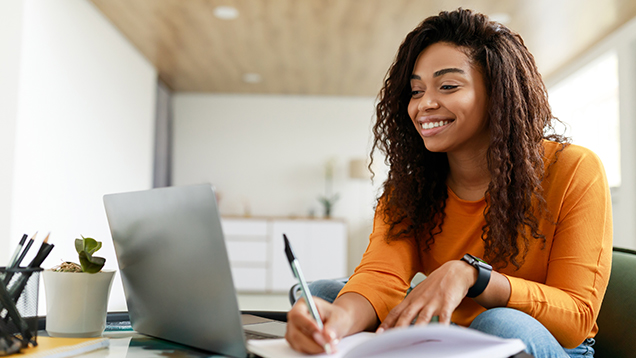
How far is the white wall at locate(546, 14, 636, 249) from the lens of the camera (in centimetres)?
391

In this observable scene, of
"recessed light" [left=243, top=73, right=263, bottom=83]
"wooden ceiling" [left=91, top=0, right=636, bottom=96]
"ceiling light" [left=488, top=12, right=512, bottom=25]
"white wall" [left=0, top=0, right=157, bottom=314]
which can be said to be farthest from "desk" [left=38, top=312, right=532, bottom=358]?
"recessed light" [left=243, top=73, right=263, bottom=83]

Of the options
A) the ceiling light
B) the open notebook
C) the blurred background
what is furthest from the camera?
the ceiling light

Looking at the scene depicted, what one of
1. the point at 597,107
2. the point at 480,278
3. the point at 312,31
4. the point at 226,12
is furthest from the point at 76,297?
the point at 597,107

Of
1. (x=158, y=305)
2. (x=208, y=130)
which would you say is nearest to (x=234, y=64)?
(x=208, y=130)

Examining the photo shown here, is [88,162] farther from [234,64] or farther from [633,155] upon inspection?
[633,155]

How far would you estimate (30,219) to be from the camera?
9.54 feet

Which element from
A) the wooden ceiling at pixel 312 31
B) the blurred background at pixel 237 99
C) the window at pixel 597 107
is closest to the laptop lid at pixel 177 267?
the blurred background at pixel 237 99

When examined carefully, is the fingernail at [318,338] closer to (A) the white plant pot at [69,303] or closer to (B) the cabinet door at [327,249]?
(A) the white plant pot at [69,303]

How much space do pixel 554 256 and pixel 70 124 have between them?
3.32 metres

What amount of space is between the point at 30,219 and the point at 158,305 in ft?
8.54

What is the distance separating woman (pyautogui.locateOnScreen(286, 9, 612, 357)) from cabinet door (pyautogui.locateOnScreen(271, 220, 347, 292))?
457 centimetres

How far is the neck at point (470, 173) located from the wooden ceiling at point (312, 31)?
256 centimetres

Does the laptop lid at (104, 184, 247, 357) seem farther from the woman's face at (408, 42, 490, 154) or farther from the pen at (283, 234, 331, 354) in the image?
the woman's face at (408, 42, 490, 154)

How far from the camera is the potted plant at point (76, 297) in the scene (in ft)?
2.54
